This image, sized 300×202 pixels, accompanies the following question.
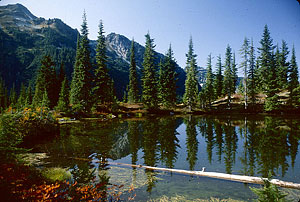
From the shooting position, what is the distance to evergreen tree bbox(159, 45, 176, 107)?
53719 millimetres

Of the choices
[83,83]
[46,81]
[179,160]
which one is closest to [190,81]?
[83,83]

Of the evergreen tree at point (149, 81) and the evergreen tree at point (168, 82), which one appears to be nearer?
the evergreen tree at point (149, 81)

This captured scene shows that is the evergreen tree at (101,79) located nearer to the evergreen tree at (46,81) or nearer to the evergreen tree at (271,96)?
the evergreen tree at (46,81)

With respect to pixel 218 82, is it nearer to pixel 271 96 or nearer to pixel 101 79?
pixel 271 96

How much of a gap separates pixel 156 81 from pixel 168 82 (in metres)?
3.96

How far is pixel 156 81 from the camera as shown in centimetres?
5366

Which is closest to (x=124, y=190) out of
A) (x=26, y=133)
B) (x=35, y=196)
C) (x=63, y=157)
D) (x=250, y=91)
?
(x=35, y=196)

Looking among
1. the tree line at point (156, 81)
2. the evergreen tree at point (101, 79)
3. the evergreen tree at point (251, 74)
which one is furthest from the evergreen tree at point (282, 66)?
the evergreen tree at point (101, 79)

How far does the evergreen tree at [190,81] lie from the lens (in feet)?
177

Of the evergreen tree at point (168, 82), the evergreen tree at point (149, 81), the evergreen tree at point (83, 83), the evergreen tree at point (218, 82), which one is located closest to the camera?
the evergreen tree at point (83, 83)

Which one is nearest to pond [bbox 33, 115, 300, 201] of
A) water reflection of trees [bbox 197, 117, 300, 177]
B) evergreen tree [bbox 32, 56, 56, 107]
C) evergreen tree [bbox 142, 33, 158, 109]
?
water reflection of trees [bbox 197, 117, 300, 177]

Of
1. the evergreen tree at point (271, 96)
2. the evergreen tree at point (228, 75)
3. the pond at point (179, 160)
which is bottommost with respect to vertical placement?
the pond at point (179, 160)

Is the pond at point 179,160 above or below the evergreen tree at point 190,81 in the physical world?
below

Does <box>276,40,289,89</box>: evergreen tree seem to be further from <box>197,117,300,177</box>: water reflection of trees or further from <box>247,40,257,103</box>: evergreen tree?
<box>197,117,300,177</box>: water reflection of trees
